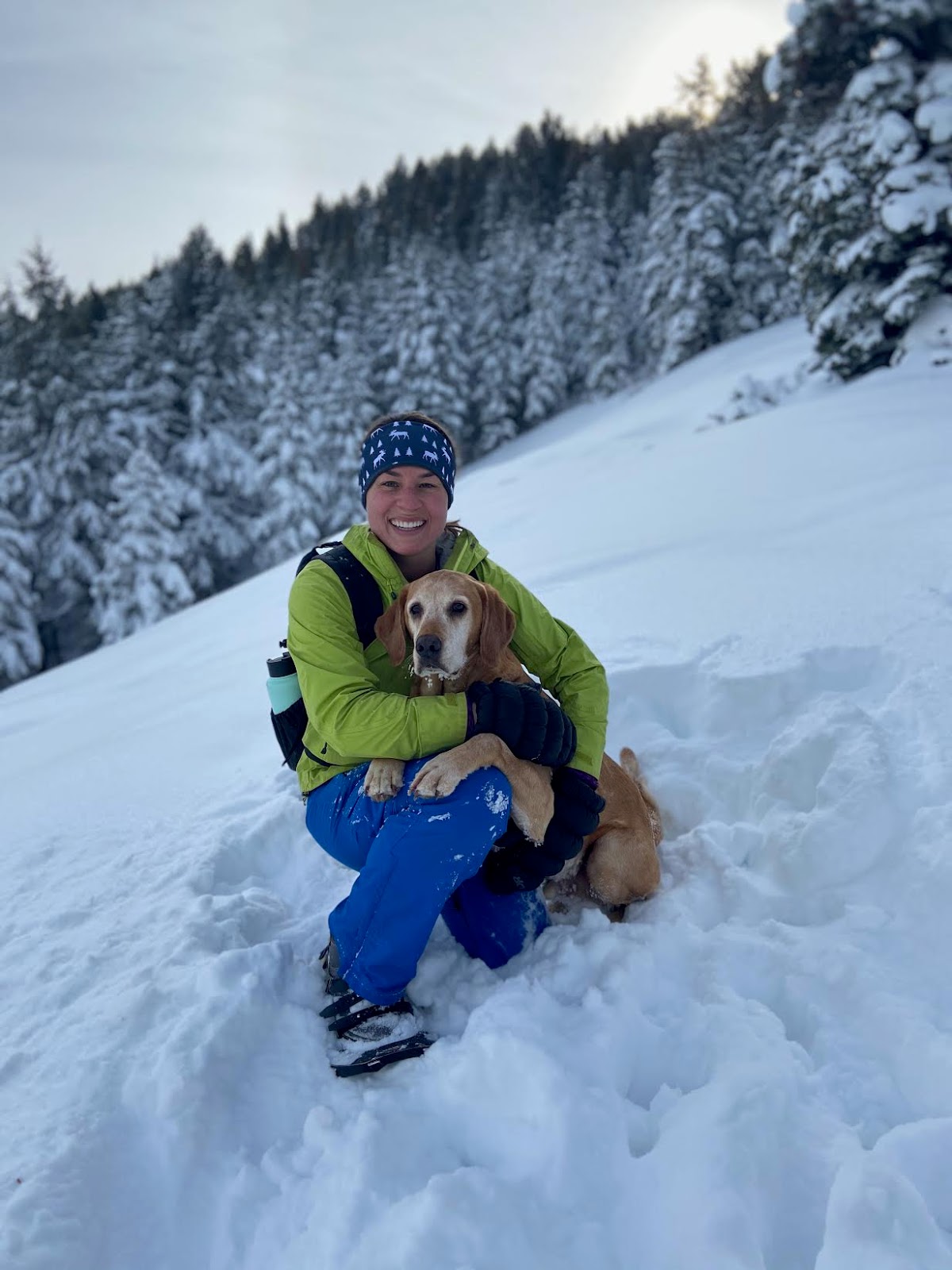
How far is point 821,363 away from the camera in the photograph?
1205 cm

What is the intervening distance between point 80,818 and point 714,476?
7.08 meters

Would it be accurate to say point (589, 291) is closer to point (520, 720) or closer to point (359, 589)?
point (359, 589)

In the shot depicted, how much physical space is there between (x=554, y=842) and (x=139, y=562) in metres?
20.8

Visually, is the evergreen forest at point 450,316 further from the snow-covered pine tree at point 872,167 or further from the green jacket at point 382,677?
the green jacket at point 382,677

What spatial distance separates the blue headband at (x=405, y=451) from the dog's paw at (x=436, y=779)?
1.08 m

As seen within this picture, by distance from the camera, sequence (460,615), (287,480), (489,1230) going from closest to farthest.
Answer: (489,1230)
(460,615)
(287,480)

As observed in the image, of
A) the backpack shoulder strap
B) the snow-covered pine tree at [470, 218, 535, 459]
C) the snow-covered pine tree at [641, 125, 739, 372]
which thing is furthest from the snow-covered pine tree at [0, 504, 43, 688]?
the snow-covered pine tree at [641, 125, 739, 372]

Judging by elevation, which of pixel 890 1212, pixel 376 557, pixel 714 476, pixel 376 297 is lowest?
pixel 890 1212

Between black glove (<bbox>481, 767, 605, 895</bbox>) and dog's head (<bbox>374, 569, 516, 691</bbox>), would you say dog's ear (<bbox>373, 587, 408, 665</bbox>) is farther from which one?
black glove (<bbox>481, 767, 605, 895</bbox>)

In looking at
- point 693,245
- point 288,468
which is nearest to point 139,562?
point 288,468

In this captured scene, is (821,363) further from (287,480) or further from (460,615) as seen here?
(287,480)

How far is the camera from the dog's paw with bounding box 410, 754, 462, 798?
2.26 metres

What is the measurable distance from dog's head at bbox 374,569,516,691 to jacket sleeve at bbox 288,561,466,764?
0.15 meters

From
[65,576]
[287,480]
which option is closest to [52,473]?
[65,576]
